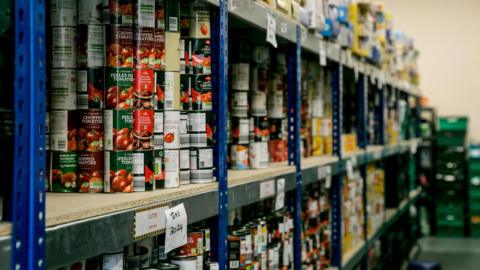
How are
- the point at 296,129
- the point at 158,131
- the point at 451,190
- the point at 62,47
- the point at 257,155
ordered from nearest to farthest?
the point at 62,47, the point at 158,131, the point at 257,155, the point at 296,129, the point at 451,190

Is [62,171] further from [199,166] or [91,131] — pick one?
[199,166]

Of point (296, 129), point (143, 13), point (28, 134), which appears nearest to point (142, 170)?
point (143, 13)

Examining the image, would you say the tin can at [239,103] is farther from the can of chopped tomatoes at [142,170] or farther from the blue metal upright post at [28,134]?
the blue metal upright post at [28,134]

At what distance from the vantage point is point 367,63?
4941 mm

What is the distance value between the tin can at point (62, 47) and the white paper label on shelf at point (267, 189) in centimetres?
95

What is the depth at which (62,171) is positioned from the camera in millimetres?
1651

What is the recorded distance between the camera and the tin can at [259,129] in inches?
105

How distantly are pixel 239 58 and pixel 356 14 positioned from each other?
1895 mm

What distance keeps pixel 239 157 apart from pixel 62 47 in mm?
1097

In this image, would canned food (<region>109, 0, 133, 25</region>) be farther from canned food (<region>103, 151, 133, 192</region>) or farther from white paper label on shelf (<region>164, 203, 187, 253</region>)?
white paper label on shelf (<region>164, 203, 187, 253</region>)

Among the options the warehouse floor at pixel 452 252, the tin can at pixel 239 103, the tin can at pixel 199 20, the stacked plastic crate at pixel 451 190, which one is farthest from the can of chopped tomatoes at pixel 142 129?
the stacked plastic crate at pixel 451 190

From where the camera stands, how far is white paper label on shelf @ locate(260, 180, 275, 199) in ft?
7.76

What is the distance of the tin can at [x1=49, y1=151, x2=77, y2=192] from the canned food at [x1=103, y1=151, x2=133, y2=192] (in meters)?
0.08

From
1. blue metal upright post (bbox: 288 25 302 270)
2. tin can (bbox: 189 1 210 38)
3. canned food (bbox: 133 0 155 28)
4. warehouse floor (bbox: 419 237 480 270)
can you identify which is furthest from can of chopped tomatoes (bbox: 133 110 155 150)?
warehouse floor (bbox: 419 237 480 270)
